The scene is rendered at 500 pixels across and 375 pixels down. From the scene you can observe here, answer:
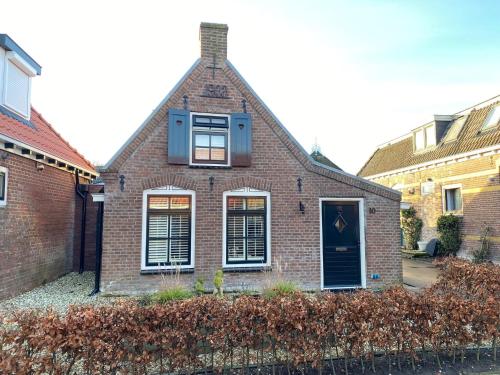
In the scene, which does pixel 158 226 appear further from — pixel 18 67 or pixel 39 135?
pixel 18 67

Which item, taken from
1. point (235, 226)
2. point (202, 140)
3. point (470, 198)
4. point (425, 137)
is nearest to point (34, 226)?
point (202, 140)

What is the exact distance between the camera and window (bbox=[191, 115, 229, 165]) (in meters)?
9.30

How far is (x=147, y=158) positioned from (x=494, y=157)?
45.8 ft

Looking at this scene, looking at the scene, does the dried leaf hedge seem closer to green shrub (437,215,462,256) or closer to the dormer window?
green shrub (437,215,462,256)

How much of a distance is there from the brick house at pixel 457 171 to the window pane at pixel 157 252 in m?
13.4

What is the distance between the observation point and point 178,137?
29.7 ft

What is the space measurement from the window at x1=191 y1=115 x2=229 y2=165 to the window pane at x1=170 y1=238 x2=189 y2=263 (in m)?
2.27

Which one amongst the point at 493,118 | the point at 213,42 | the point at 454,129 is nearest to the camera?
the point at 213,42

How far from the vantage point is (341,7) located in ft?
28.6

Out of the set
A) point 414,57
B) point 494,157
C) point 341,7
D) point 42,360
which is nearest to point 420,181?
point 494,157

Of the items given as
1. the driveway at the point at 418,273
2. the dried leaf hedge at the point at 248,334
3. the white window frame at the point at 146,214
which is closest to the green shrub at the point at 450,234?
the driveway at the point at 418,273

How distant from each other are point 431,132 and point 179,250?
1630cm

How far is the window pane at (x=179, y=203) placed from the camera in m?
9.03

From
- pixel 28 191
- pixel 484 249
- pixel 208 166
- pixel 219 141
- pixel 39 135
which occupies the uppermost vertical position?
pixel 39 135
